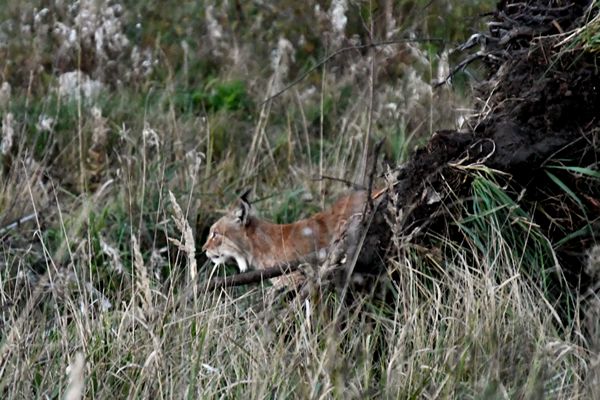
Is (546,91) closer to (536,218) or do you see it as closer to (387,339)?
(536,218)

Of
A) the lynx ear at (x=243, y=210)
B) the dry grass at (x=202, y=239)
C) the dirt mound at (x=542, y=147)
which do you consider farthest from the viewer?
the lynx ear at (x=243, y=210)

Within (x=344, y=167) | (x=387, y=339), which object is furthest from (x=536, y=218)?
(x=344, y=167)

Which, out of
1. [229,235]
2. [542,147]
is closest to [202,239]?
[229,235]

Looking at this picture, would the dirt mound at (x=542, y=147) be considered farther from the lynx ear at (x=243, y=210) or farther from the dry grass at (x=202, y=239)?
the lynx ear at (x=243, y=210)

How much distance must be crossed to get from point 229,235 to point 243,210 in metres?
0.19

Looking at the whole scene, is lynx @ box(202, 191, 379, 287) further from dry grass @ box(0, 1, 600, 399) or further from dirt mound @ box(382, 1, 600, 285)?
dirt mound @ box(382, 1, 600, 285)

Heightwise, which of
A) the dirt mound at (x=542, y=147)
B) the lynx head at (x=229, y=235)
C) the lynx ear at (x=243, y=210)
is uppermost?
the dirt mound at (x=542, y=147)

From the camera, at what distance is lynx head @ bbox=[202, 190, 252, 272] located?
633 centimetres

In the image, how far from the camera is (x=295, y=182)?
7.14 m

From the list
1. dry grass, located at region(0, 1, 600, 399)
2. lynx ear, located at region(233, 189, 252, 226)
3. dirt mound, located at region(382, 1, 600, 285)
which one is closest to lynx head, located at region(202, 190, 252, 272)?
lynx ear, located at region(233, 189, 252, 226)

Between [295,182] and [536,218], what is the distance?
9.63ft

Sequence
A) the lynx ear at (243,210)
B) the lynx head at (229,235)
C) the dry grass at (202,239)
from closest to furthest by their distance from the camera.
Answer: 1. the dry grass at (202,239)
2. the lynx ear at (243,210)
3. the lynx head at (229,235)

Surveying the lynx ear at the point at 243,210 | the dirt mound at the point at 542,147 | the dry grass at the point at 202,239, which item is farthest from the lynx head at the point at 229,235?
the dirt mound at the point at 542,147

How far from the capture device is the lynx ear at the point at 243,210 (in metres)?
6.20
